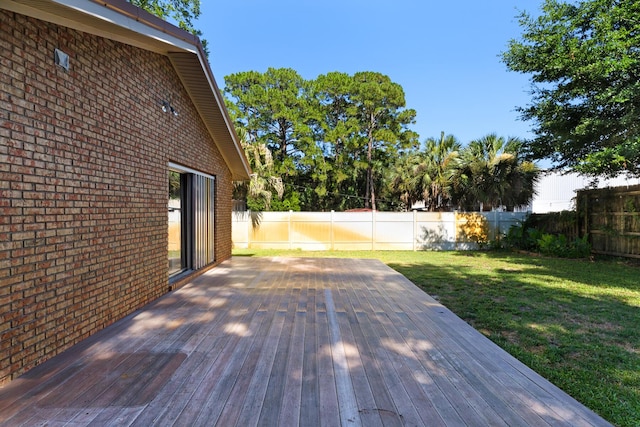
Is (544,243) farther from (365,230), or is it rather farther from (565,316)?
(565,316)

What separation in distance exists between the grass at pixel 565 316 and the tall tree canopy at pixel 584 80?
11.3 feet

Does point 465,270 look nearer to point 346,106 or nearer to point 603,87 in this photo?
point 603,87

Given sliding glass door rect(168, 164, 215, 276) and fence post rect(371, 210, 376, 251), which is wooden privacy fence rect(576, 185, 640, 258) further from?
→ sliding glass door rect(168, 164, 215, 276)

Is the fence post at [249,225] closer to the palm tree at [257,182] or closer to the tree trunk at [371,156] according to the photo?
the palm tree at [257,182]

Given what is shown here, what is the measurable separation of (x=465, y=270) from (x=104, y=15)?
9.33 m

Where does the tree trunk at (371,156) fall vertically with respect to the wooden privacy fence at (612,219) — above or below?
above

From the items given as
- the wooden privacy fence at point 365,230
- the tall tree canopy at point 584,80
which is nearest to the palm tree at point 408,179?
the wooden privacy fence at point 365,230

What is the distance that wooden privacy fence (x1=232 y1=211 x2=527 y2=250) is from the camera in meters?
14.7

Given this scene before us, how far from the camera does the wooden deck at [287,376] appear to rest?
2162 mm

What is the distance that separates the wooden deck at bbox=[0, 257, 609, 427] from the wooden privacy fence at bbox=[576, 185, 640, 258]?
9511 mm

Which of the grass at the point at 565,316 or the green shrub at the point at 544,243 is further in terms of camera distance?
the green shrub at the point at 544,243

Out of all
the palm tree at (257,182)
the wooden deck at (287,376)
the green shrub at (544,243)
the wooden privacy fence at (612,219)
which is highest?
the palm tree at (257,182)

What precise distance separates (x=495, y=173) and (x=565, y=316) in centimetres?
1063

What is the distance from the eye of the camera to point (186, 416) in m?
2.13
